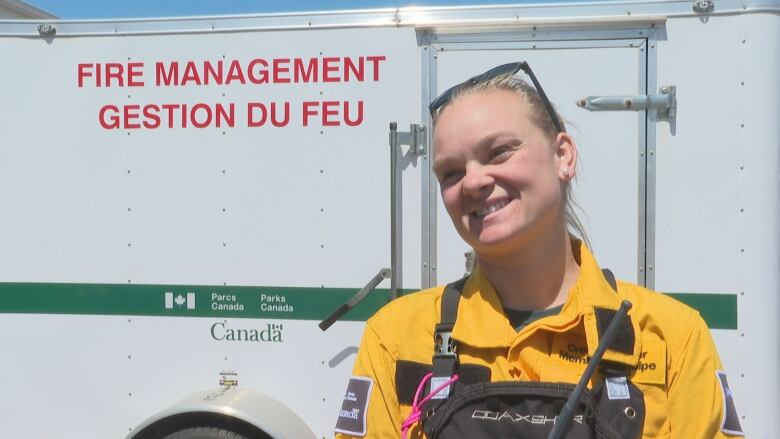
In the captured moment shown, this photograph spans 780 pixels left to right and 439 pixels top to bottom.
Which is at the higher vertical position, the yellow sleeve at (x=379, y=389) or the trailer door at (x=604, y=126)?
the trailer door at (x=604, y=126)

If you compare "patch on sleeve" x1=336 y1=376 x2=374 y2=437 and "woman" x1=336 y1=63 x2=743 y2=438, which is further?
"patch on sleeve" x1=336 y1=376 x2=374 y2=437

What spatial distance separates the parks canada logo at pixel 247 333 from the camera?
2973 millimetres

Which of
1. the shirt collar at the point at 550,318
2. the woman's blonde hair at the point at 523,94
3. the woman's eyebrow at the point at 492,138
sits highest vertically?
the woman's blonde hair at the point at 523,94

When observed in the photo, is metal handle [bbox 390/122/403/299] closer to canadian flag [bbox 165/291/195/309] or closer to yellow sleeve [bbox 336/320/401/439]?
canadian flag [bbox 165/291/195/309]

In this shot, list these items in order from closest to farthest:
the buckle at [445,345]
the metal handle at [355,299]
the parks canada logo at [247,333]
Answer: the buckle at [445,345] < the metal handle at [355,299] < the parks canada logo at [247,333]

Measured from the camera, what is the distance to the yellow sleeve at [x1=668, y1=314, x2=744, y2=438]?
1.30m

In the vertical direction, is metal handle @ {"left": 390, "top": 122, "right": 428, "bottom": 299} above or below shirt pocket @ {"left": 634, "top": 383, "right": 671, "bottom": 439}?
above

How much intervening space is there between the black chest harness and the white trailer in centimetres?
154

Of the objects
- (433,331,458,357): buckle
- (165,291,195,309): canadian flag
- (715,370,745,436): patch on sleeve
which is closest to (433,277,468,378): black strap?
(433,331,458,357): buckle

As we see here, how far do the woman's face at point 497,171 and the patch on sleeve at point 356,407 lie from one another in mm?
361

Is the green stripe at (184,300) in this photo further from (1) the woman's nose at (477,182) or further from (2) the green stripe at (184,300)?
(1) the woman's nose at (477,182)

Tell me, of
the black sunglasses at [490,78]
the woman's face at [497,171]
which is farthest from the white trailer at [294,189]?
the woman's face at [497,171]

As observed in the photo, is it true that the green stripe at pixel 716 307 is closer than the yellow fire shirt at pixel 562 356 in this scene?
No

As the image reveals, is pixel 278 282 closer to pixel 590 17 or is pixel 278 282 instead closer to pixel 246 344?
pixel 246 344
